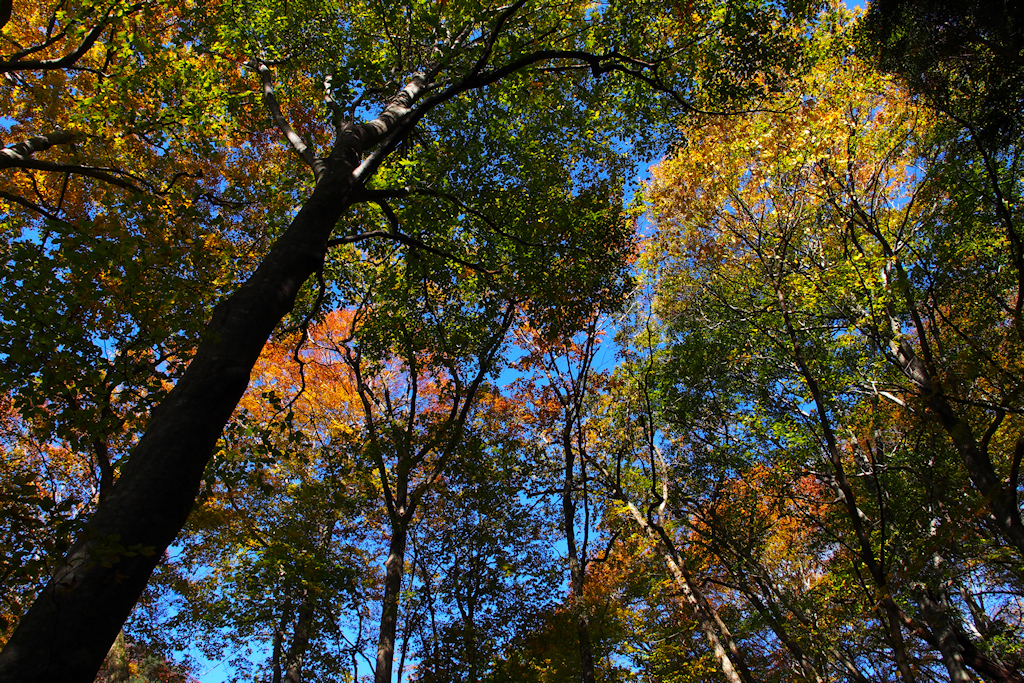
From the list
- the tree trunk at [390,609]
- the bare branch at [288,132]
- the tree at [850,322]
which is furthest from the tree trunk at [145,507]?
the tree at [850,322]

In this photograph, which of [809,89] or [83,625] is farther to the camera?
[809,89]

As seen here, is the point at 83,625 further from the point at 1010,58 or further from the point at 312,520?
the point at 312,520

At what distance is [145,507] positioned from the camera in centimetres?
211

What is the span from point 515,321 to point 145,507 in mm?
10177

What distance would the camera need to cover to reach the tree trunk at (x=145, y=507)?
1.72 metres

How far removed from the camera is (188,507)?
234cm

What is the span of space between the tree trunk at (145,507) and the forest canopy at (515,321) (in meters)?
0.02

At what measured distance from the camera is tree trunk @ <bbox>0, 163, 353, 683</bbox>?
172 cm

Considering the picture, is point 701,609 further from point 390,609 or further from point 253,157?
point 253,157

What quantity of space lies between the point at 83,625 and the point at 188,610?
47.6 feet

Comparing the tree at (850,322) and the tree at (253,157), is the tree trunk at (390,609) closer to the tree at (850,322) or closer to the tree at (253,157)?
the tree at (253,157)

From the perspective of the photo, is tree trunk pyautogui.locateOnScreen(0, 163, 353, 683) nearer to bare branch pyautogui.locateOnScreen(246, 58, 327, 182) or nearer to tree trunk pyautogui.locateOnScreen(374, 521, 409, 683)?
bare branch pyautogui.locateOnScreen(246, 58, 327, 182)

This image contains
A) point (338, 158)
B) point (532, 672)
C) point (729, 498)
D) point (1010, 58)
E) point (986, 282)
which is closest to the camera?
point (338, 158)

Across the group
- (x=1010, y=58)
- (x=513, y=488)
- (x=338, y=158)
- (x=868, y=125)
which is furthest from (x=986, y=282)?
(x=338, y=158)
